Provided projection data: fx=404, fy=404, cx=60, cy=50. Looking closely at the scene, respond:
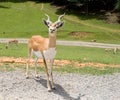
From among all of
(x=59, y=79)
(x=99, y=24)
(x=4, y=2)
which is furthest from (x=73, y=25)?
(x=59, y=79)

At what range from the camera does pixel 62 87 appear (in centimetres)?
1952

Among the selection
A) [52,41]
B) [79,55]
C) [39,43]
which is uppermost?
[52,41]

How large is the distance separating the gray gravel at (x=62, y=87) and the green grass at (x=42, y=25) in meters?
42.2

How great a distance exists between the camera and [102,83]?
20516 mm

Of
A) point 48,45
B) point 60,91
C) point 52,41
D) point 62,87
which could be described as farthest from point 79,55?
point 52,41

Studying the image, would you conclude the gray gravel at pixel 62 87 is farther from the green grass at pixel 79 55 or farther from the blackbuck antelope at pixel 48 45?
the green grass at pixel 79 55

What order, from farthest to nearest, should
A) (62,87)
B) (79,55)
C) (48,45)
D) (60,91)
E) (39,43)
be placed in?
(79,55)
(39,43)
(62,87)
(60,91)
(48,45)

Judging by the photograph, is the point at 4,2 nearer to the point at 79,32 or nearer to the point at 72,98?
the point at 79,32

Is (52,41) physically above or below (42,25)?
above

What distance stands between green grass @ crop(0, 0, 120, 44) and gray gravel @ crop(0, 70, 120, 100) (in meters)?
42.2

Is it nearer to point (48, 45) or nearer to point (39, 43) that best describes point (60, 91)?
point (48, 45)

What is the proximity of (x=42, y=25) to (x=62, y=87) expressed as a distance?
57200 mm

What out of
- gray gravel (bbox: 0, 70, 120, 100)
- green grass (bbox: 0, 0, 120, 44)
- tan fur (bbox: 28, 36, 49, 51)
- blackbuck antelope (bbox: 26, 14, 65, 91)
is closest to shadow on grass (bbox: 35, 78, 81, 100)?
gray gravel (bbox: 0, 70, 120, 100)

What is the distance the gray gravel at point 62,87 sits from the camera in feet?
59.3
